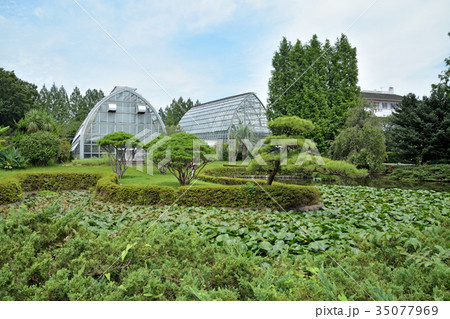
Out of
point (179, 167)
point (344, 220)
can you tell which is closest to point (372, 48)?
point (344, 220)

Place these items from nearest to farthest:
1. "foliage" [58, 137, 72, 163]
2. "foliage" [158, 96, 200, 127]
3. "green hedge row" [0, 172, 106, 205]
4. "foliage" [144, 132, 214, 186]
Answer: "foliage" [144, 132, 214, 186] → "green hedge row" [0, 172, 106, 205] → "foliage" [58, 137, 72, 163] → "foliage" [158, 96, 200, 127]

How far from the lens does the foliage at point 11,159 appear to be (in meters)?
13.9

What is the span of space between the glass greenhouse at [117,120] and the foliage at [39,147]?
4813 mm

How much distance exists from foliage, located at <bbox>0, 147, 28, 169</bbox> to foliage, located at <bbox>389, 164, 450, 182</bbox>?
21105 mm

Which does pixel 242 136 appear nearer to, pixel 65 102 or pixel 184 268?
pixel 184 268

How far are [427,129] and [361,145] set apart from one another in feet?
15.7

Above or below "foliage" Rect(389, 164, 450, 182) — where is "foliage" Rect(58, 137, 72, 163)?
above

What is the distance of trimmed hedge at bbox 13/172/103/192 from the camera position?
1005 centimetres

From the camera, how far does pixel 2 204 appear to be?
6.84 metres

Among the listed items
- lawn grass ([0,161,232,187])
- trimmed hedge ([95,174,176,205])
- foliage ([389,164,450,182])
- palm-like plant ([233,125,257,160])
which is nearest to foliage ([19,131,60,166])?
lawn grass ([0,161,232,187])

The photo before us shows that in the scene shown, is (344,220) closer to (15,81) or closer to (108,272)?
(108,272)

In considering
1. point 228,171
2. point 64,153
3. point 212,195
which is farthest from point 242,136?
point 212,195

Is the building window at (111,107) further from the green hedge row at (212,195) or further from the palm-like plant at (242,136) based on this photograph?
the green hedge row at (212,195)

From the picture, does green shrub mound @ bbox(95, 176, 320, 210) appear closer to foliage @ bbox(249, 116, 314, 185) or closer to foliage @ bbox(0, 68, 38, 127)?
foliage @ bbox(249, 116, 314, 185)
